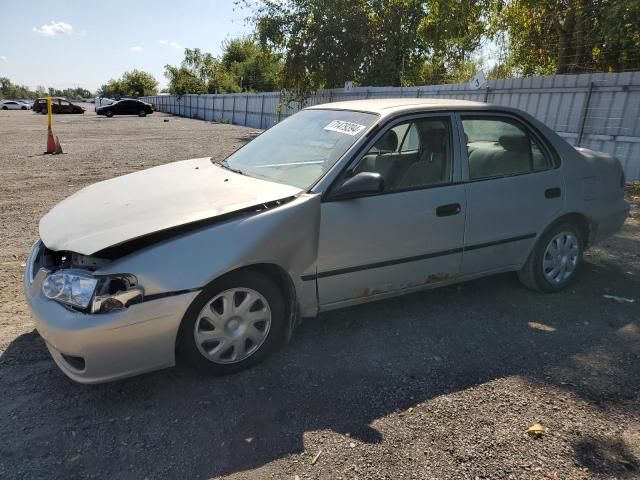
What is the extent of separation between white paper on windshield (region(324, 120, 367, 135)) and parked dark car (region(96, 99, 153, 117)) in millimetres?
42451

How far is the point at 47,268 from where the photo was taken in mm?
2764

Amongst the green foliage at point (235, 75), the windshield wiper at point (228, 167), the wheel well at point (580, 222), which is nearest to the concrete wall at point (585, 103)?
the wheel well at point (580, 222)

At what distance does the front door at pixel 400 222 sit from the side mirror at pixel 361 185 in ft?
0.27

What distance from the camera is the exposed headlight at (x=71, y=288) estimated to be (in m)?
2.48

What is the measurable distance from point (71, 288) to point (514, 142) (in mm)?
3478

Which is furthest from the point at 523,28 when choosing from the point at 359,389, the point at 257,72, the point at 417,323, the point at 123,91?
the point at 123,91

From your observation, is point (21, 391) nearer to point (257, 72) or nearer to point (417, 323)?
point (417, 323)

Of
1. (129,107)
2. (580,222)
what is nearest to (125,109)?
(129,107)

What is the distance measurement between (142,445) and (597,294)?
3977 mm

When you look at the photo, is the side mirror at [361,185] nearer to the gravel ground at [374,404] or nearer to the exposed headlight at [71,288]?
the gravel ground at [374,404]

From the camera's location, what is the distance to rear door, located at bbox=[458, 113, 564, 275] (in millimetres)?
3717

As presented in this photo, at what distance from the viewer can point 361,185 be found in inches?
120

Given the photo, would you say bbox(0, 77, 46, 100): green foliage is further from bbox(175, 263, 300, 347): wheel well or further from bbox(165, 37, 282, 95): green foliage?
bbox(175, 263, 300, 347): wheel well

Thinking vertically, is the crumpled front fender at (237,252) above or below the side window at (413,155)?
below
